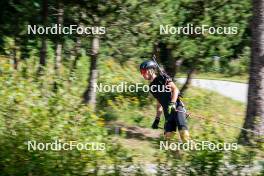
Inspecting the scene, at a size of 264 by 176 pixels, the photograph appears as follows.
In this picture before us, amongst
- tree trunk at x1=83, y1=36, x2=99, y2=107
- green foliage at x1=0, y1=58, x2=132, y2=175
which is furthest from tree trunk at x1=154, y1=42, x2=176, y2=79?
green foliage at x1=0, y1=58, x2=132, y2=175

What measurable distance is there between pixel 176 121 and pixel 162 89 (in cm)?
78

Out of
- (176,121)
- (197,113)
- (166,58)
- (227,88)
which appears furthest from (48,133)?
(227,88)

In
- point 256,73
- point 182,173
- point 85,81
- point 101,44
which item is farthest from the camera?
point 85,81

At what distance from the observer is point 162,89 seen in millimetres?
10477

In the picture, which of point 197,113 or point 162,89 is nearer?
point 162,89

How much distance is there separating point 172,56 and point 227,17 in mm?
2150

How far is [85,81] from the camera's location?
16.9 m

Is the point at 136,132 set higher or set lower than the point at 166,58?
lower

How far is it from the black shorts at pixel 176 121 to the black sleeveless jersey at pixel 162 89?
1.24 feet

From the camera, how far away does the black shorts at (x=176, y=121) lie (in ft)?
32.7

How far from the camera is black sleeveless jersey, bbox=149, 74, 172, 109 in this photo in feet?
34.2

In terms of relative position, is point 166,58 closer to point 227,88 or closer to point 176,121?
point 176,121

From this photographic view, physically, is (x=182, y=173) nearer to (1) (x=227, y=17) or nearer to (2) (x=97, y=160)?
(2) (x=97, y=160)

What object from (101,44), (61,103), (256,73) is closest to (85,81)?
(101,44)
